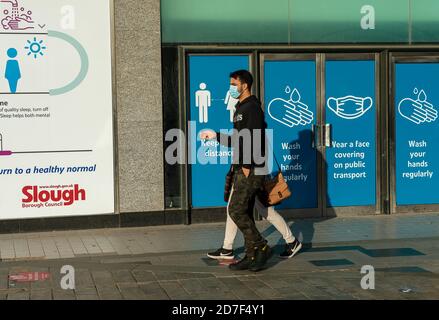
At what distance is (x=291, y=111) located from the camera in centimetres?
1140

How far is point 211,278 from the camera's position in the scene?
751cm

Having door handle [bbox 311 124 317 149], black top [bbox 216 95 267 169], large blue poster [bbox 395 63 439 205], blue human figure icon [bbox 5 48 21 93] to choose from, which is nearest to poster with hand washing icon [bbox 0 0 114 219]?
blue human figure icon [bbox 5 48 21 93]

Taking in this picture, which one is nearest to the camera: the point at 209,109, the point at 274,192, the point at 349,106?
the point at 274,192

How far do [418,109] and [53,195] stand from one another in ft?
19.0

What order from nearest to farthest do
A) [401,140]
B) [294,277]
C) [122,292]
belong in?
[122,292] → [294,277] → [401,140]

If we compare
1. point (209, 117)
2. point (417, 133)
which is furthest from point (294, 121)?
point (417, 133)

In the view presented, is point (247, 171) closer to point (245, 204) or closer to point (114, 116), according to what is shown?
point (245, 204)

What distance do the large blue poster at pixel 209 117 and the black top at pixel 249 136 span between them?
3.36 meters

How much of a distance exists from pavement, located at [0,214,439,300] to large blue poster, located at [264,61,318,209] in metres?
0.63

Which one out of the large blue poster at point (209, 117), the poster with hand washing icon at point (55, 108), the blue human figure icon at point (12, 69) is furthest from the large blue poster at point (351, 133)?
the blue human figure icon at point (12, 69)

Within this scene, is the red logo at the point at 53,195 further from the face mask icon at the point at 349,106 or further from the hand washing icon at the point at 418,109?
the hand washing icon at the point at 418,109
